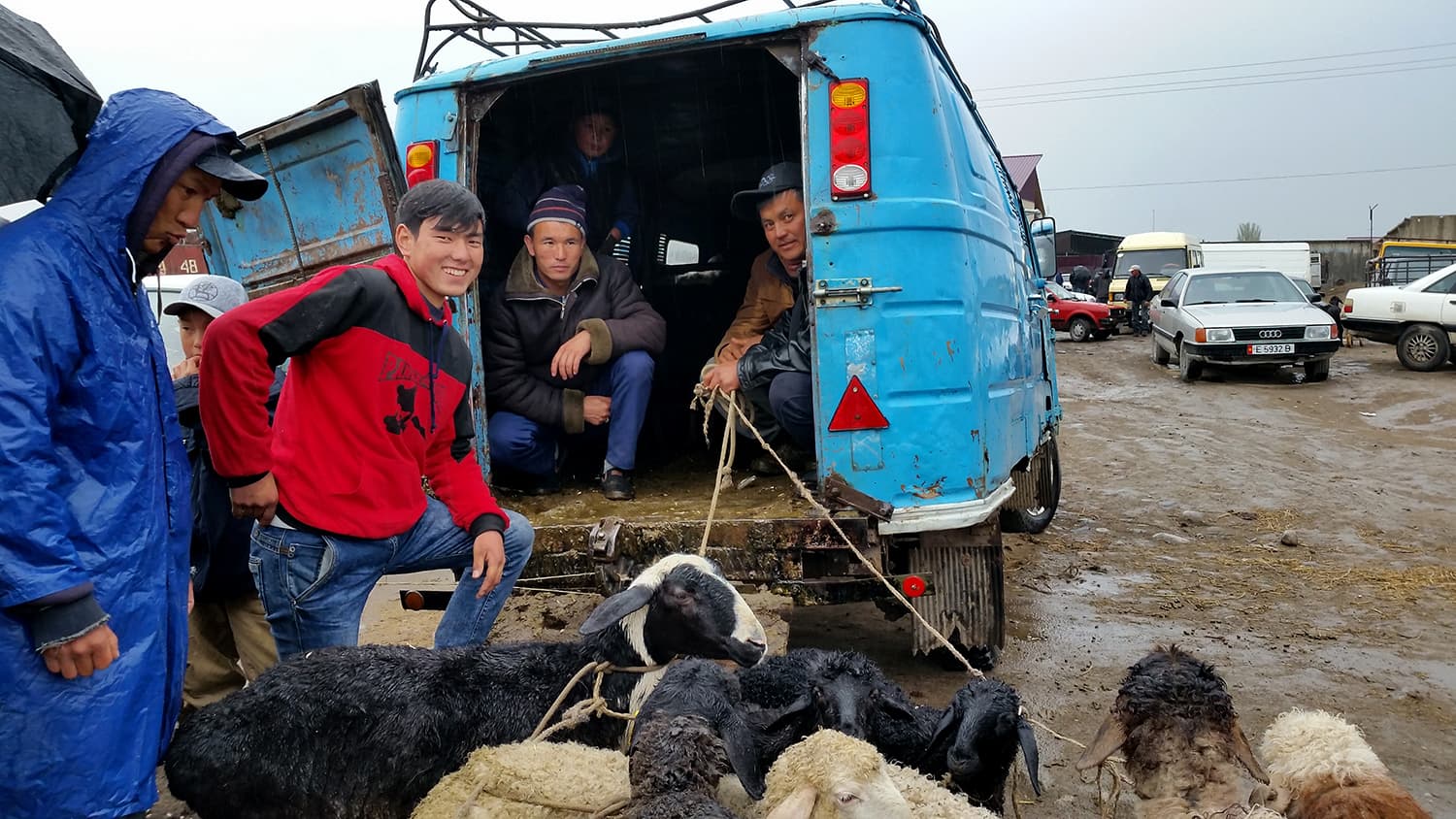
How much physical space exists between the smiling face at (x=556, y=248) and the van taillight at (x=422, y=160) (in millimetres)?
559

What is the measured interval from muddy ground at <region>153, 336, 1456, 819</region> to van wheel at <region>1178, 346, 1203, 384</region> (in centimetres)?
410

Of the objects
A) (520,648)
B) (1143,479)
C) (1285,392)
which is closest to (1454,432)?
(1285,392)

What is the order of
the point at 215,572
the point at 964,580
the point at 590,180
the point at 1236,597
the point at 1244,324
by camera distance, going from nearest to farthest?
the point at 215,572 → the point at 964,580 → the point at 1236,597 → the point at 590,180 → the point at 1244,324

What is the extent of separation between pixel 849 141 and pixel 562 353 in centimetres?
172

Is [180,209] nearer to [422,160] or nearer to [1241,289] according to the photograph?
[422,160]

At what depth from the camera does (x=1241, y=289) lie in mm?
15758

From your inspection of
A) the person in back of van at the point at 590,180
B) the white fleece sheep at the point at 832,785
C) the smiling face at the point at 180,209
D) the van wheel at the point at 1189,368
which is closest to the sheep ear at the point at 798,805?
the white fleece sheep at the point at 832,785

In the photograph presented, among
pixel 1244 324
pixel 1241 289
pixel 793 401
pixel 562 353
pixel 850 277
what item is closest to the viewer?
pixel 850 277

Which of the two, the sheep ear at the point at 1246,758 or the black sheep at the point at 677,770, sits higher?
the black sheep at the point at 677,770

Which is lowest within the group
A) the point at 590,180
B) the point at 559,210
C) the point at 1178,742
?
the point at 1178,742

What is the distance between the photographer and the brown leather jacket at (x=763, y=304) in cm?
479

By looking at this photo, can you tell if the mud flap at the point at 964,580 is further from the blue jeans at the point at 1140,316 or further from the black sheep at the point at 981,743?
the blue jeans at the point at 1140,316

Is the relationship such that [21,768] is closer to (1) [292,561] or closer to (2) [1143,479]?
(1) [292,561]

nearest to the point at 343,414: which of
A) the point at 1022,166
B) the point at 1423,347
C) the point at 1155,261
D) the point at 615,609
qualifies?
the point at 615,609
